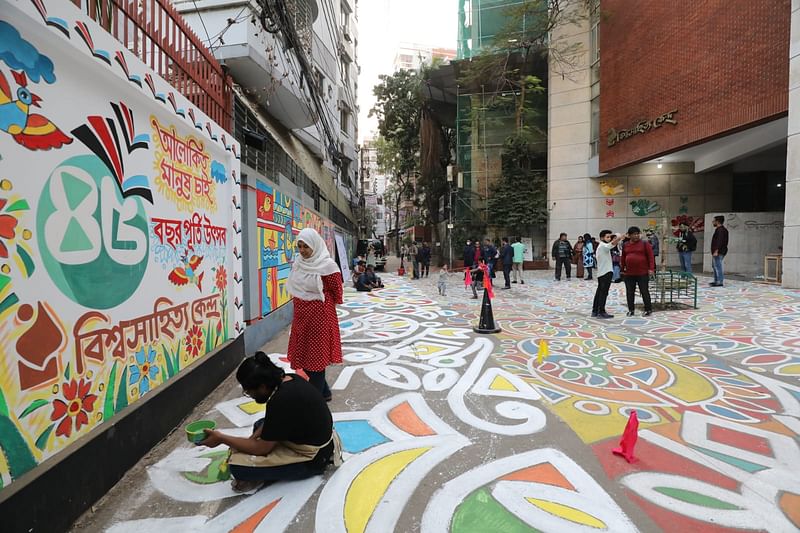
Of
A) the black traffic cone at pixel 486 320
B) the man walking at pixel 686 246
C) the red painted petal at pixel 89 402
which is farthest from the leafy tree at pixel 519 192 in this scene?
the red painted petal at pixel 89 402

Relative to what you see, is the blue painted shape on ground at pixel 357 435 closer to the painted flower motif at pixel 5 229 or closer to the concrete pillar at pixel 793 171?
the painted flower motif at pixel 5 229

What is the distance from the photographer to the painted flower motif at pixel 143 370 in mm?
2914

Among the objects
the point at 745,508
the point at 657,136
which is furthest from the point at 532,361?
the point at 657,136

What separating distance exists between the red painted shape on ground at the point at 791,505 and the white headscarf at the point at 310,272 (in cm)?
324

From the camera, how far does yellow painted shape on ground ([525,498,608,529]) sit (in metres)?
2.20

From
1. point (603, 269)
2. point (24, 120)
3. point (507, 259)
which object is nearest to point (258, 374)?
point (24, 120)

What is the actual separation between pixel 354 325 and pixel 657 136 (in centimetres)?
1384

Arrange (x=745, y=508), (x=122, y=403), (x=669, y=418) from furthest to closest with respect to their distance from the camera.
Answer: (x=669, y=418) < (x=122, y=403) < (x=745, y=508)

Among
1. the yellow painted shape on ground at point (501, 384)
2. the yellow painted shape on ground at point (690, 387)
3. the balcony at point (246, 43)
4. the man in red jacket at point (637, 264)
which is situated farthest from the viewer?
the balcony at point (246, 43)

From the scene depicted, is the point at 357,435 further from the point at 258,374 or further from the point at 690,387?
the point at 690,387

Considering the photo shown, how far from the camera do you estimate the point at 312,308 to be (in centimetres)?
372

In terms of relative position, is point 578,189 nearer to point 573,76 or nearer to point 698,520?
point 573,76

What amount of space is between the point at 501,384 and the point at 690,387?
1.80 meters

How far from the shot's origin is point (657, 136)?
15297 mm
